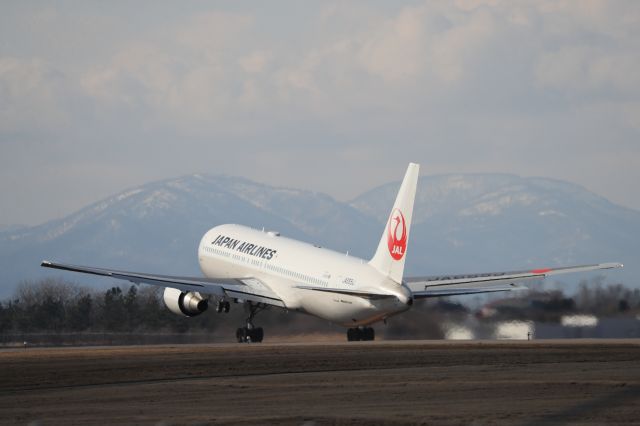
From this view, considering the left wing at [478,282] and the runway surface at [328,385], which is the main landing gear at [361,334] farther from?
the runway surface at [328,385]

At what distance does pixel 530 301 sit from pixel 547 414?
3876cm

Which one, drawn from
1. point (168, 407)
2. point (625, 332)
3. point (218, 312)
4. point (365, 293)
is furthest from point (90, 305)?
point (168, 407)

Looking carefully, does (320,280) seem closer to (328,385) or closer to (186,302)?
(186,302)

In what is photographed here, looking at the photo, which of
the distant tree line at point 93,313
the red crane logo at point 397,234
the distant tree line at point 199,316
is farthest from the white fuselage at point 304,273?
the distant tree line at point 93,313

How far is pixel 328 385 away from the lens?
38.7 m

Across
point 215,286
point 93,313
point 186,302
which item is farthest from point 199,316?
point 93,313

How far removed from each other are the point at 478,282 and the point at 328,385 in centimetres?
3221

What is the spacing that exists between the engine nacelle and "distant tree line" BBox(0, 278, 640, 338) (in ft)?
11.3

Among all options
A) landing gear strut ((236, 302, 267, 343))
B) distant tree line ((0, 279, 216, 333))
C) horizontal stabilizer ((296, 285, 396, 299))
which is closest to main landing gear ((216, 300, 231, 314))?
landing gear strut ((236, 302, 267, 343))

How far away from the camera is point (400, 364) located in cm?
4703

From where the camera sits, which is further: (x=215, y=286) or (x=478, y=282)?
(x=215, y=286)

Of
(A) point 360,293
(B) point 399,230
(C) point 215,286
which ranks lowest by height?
(A) point 360,293

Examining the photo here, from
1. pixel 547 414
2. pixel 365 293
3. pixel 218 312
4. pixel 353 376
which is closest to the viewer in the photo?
pixel 547 414

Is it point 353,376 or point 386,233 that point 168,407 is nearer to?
point 353,376
